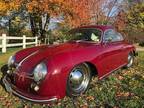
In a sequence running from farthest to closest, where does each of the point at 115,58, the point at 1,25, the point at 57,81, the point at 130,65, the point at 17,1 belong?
1. the point at 1,25
2. the point at 17,1
3. the point at 130,65
4. the point at 115,58
5. the point at 57,81

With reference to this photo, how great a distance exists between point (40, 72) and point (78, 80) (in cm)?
97

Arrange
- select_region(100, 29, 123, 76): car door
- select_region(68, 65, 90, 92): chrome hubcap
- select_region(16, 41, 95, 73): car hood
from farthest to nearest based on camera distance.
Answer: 1. select_region(100, 29, 123, 76): car door
2. select_region(68, 65, 90, 92): chrome hubcap
3. select_region(16, 41, 95, 73): car hood

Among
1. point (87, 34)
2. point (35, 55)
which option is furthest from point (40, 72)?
point (87, 34)

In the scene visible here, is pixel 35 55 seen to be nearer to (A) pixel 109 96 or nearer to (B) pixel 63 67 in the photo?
(B) pixel 63 67

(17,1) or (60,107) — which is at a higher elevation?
(17,1)

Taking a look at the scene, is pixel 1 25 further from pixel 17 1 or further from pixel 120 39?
pixel 120 39

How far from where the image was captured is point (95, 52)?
6.33m

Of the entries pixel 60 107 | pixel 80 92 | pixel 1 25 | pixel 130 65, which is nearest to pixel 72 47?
pixel 80 92

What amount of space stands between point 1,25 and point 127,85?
30355 mm

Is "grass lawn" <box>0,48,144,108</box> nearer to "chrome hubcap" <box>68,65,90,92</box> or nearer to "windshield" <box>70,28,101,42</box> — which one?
"chrome hubcap" <box>68,65,90,92</box>

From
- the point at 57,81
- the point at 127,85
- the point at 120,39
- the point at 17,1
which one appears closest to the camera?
the point at 57,81

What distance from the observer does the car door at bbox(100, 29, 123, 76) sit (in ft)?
22.0

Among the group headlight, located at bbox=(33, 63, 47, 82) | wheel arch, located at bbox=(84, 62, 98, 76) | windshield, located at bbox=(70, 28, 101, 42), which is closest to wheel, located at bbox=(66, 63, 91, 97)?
wheel arch, located at bbox=(84, 62, 98, 76)

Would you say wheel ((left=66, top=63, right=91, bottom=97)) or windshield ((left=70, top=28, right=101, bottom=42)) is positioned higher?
windshield ((left=70, top=28, right=101, bottom=42))
